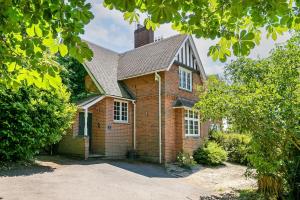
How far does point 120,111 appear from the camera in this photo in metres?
18.3

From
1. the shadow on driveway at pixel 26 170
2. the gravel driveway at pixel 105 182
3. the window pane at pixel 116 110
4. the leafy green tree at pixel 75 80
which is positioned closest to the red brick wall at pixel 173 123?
the gravel driveway at pixel 105 182

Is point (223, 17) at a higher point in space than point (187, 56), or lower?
lower

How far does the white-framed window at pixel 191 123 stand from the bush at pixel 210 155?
142cm

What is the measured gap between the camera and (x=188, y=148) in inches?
724

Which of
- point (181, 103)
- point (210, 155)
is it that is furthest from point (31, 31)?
point (210, 155)

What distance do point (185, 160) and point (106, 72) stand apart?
806 cm

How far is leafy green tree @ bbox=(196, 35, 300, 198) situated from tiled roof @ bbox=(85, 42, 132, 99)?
323 inches

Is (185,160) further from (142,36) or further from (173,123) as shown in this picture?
(142,36)

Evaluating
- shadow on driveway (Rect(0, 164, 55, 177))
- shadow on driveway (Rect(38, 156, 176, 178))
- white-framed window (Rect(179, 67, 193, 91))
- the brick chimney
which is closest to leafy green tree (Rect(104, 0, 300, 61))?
shadow on driveway (Rect(0, 164, 55, 177))

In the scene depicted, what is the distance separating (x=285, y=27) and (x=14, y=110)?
1113cm

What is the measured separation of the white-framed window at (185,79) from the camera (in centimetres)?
1955

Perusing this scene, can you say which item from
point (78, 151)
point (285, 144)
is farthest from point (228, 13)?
point (78, 151)

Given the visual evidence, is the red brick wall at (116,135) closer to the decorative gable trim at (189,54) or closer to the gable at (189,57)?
the gable at (189,57)

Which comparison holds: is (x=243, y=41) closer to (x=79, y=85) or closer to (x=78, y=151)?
(x=78, y=151)
